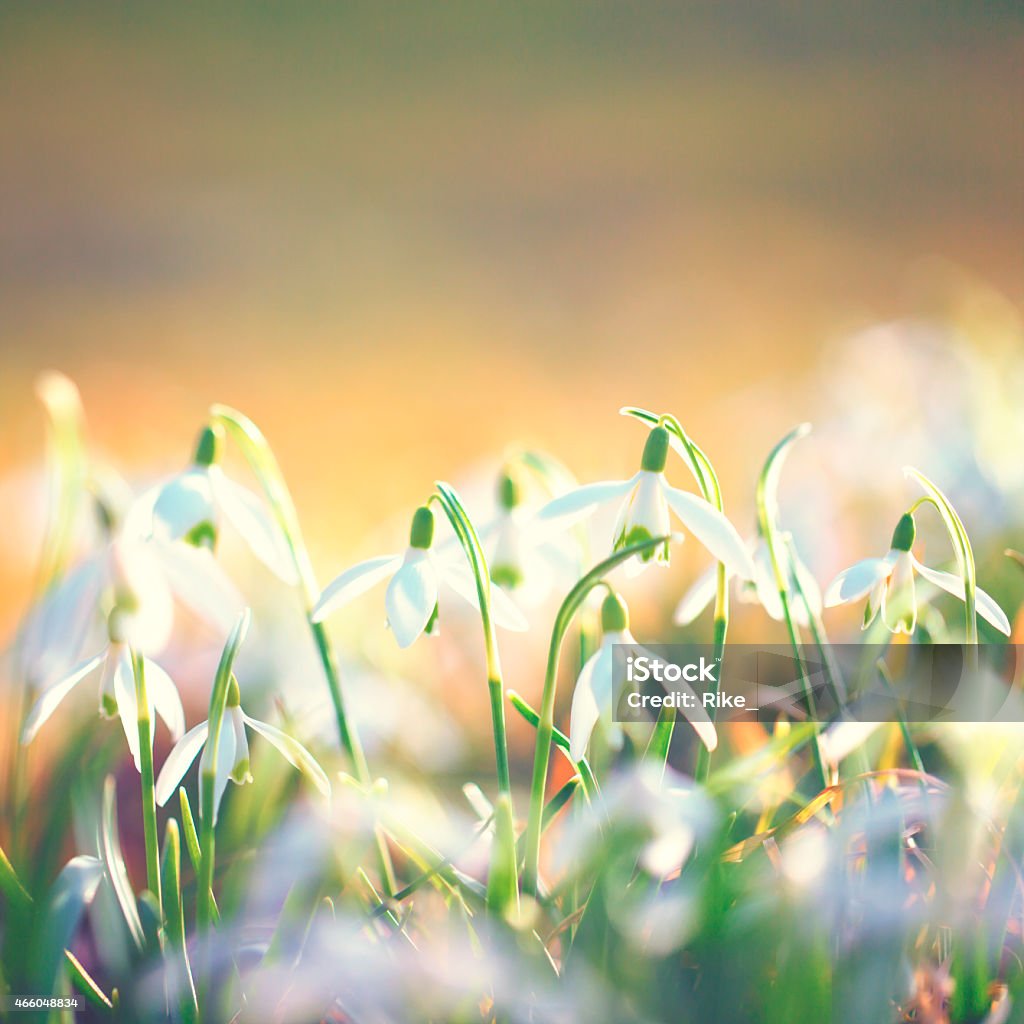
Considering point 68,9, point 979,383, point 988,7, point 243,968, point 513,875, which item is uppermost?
point 68,9

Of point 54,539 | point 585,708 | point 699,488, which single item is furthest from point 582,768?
point 54,539

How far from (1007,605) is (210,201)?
258cm

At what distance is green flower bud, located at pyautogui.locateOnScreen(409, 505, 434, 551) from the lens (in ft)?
1.34

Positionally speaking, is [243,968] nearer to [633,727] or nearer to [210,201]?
[633,727]

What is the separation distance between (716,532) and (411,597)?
5.1 inches

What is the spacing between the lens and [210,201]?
9.08 ft

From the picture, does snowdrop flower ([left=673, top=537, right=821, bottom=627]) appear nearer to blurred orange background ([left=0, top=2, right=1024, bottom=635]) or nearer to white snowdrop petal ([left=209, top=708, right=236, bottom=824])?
white snowdrop petal ([left=209, top=708, right=236, bottom=824])

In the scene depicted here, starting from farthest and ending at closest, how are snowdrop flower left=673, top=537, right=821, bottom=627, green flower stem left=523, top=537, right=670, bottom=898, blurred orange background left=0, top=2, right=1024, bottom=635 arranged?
blurred orange background left=0, top=2, right=1024, bottom=635 → snowdrop flower left=673, top=537, right=821, bottom=627 → green flower stem left=523, top=537, right=670, bottom=898

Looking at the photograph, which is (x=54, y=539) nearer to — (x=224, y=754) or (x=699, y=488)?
(x=224, y=754)

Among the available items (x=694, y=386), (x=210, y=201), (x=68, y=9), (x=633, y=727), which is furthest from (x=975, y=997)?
(x=210, y=201)

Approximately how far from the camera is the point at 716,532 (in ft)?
1.26

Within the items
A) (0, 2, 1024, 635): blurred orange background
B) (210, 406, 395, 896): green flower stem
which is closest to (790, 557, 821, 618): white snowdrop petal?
(210, 406, 395, 896): green flower stem

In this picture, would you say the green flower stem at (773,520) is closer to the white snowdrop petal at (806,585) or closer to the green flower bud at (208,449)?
the white snowdrop petal at (806,585)

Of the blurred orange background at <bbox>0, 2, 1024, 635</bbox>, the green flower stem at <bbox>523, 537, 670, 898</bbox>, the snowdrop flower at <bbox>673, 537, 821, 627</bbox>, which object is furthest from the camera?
the blurred orange background at <bbox>0, 2, 1024, 635</bbox>
